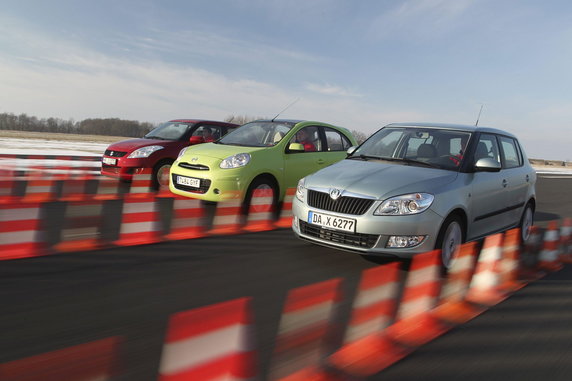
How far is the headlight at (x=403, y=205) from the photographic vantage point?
4.97 m

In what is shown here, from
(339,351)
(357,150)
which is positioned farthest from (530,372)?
(357,150)

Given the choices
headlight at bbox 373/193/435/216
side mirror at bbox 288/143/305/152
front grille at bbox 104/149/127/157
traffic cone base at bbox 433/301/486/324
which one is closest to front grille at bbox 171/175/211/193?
side mirror at bbox 288/143/305/152

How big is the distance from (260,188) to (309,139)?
1.59m

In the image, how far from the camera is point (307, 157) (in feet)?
29.0

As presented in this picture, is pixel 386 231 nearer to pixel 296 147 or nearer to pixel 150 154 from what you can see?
pixel 296 147

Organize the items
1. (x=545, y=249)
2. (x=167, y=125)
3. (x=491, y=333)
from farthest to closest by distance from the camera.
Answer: (x=167, y=125) → (x=545, y=249) → (x=491, y=333)

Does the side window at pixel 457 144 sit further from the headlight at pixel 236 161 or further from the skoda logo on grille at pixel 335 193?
the headlight at pixel 236 161

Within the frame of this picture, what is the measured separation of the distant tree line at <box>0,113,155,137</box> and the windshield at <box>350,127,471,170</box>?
59.7 m

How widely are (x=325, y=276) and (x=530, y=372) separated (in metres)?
2.31

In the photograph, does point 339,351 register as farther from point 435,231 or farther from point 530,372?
point 435,231

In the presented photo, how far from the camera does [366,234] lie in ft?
16.4

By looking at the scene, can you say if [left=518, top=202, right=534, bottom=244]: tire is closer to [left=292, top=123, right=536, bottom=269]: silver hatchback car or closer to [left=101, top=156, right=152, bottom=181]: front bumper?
[left=292, top=123, right=536, bottom=269]: silver hatchback car

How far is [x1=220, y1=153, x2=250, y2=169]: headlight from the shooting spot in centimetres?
793

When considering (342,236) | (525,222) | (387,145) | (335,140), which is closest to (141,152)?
(335,140)
